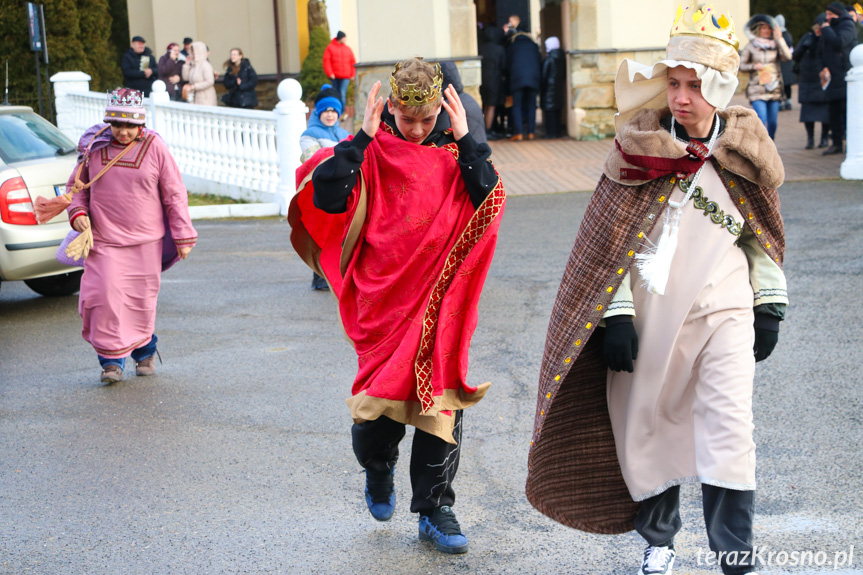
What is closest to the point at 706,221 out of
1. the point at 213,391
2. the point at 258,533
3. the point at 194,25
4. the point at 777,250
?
the point at 777,250

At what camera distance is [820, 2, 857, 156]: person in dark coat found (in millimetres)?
14609

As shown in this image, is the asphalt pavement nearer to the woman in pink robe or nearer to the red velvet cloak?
the woman in pink robe

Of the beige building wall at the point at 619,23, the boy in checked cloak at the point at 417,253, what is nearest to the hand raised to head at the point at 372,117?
the boy in checked cloak at the point at 417,253

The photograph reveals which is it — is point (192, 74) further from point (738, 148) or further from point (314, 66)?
point (738, 148)

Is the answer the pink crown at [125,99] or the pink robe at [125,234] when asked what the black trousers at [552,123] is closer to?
the pink robe at [125,234]

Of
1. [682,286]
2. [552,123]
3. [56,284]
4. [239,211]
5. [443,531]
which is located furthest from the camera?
[552,123]

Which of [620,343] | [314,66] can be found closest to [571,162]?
[314,66]

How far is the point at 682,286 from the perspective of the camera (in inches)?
140

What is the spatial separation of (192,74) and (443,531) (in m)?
18.3

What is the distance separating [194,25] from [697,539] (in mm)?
26049

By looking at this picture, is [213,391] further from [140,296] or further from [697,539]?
[697,539]

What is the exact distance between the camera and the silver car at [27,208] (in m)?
8.66

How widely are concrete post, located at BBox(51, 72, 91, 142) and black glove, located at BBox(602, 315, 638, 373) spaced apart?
53.4 feet

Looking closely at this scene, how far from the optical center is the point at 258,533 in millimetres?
4422
